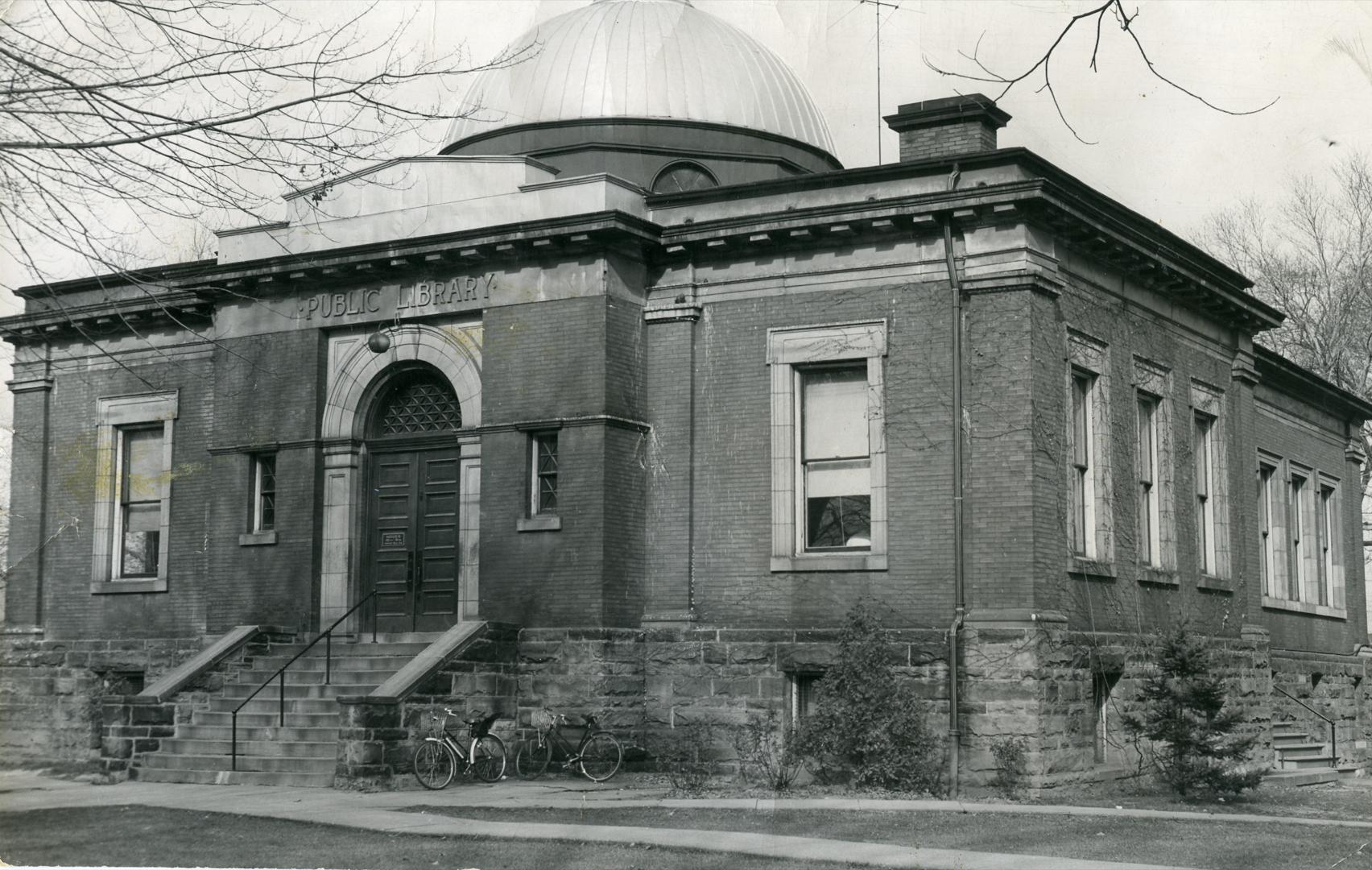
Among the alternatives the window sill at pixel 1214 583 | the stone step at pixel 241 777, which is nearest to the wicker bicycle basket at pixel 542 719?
the stone step at pixel 241 777

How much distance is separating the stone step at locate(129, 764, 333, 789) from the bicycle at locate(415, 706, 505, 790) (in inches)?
43.3

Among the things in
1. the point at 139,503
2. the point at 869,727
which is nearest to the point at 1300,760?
the point at 869,727

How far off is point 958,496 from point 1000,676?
215 cm

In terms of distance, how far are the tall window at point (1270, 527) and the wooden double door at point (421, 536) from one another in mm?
14775

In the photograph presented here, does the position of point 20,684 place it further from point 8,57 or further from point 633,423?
point 8,57

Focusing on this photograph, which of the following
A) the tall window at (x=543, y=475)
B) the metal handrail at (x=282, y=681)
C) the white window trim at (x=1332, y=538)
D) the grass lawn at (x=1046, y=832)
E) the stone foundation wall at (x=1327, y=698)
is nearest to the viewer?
the grass lawn at (x=1046, y=832)

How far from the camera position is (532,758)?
62.4 ft

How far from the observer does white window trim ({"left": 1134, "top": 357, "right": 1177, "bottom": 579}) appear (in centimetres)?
2211

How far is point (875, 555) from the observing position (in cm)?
1934

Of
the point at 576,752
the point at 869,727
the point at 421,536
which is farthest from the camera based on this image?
the point at 421,536

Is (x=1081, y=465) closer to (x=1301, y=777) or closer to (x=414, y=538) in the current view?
(x=1301, y=777)

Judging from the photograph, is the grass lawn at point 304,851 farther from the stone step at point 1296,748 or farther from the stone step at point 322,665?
the stone step at point 1296,748

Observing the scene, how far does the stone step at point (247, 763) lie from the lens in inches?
716

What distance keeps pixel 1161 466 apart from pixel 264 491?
1259 cm
